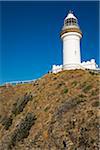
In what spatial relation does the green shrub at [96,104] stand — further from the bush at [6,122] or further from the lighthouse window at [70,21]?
the lighthouse window at [70,21]

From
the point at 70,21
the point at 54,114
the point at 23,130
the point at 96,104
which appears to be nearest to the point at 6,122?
the point at 23,130

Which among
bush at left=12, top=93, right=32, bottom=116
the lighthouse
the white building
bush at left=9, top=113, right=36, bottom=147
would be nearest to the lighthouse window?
the white building

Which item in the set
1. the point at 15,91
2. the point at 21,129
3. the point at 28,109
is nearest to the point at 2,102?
the point at 15,91

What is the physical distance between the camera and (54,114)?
30.2m

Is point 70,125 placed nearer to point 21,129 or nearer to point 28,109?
point 21,129

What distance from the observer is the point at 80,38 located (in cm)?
4047

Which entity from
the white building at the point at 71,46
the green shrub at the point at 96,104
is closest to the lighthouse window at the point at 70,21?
the white building at the point at 71,46

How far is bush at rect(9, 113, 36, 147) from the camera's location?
30219 millimetres

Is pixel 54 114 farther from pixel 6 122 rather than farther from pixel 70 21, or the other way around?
pixel 70 21

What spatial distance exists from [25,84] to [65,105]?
15.0 meters

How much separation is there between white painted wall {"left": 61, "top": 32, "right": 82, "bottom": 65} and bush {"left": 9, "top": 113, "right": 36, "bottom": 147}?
9908mm

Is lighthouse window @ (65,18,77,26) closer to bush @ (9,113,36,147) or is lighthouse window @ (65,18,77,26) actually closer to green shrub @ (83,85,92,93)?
green shrub @ (83,85,92,93)

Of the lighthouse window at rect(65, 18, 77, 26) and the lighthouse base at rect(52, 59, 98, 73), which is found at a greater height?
the lighthouse window at rect(65, 18, 77, 26)

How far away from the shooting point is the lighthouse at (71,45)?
3919cm
